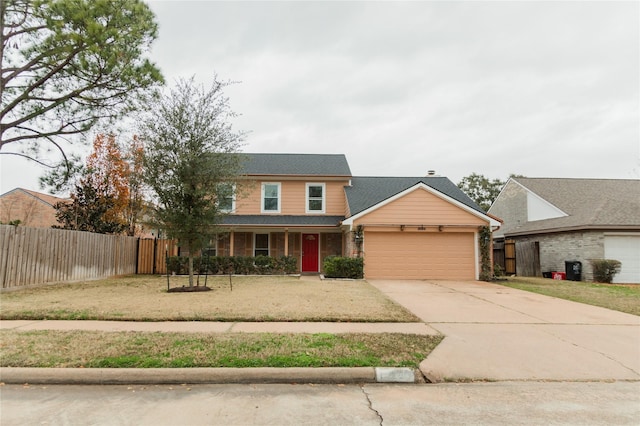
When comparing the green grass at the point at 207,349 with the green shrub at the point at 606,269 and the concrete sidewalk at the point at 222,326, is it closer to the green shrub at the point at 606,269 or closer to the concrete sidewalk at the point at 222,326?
the concrete sidewalk at the point at 222,326

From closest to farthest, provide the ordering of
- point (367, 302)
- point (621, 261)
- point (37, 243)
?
point (367, 302) < point (37, 243) < point (621, 261)

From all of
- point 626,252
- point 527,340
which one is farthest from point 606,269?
point 527,340

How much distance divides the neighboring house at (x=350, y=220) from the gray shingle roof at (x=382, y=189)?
54 millimetres

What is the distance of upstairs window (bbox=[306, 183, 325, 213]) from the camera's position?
777 inches

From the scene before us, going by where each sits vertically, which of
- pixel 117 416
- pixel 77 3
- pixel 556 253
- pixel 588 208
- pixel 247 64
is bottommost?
pixel 117 416

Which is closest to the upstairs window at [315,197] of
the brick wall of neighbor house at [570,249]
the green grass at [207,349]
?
the brick wall of neighbor house at [570,249]

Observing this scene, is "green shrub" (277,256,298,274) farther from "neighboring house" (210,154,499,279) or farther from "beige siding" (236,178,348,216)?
"beige siding" (236,178,348,216)

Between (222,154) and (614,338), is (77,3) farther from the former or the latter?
(614,338)

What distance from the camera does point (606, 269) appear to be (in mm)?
16016

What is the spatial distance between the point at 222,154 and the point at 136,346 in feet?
26.6

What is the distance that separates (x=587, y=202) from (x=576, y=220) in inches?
95.3

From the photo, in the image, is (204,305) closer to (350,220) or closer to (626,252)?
(350,220)

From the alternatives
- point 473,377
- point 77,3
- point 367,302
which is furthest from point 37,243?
point 473,377

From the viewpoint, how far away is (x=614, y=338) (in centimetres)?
627
